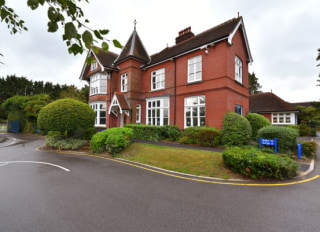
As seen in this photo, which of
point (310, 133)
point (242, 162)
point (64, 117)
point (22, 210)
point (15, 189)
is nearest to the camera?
point (22, 210)

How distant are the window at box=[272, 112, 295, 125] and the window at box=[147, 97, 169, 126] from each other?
2026 cm

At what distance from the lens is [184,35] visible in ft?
58.1

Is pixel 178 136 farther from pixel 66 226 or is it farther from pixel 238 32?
Result: pixel 238 32

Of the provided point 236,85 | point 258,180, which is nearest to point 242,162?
point 258,180

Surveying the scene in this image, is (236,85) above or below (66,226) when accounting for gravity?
above

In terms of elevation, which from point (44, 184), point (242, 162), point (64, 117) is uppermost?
point (64, 117)

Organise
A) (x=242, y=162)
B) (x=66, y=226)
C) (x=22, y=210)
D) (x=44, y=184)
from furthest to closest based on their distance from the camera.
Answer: (x=242, y=162)
(x=44, y=184)
(x=22, y=210)
(x=66, y=226)

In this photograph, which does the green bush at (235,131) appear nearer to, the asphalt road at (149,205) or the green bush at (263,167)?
the green bush at (263,167)

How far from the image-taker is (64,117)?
1130cm

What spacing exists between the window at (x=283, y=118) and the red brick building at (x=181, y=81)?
13.3m

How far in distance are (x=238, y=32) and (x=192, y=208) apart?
15.9m

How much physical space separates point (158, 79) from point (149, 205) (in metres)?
14.6

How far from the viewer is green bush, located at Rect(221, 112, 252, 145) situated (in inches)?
383

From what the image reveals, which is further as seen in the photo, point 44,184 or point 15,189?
point 44,184
